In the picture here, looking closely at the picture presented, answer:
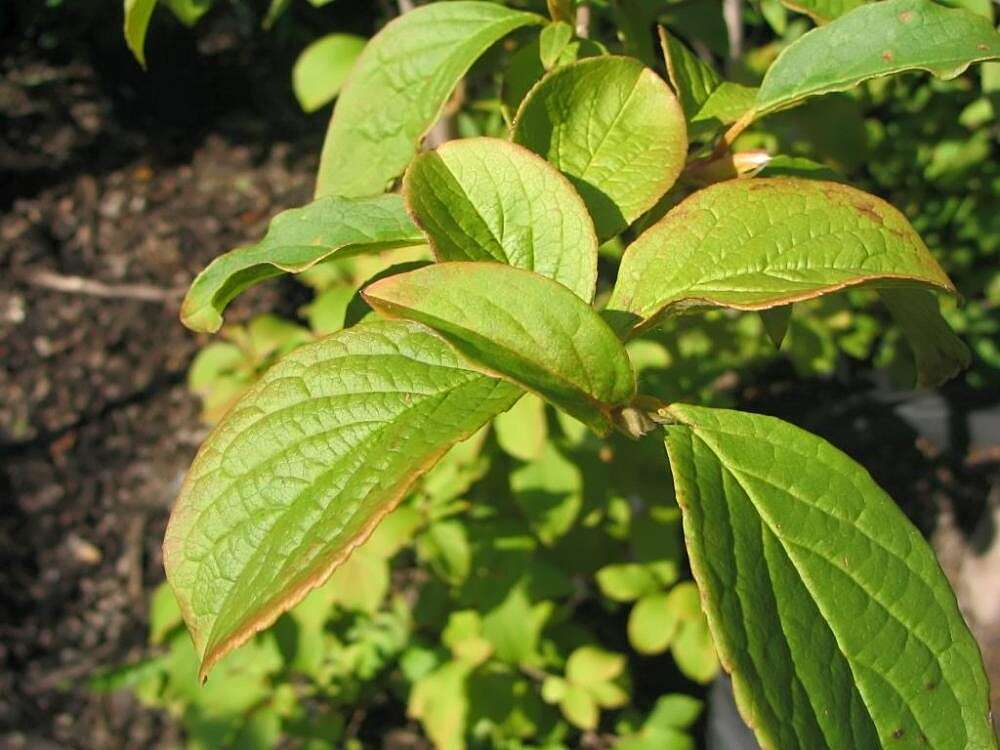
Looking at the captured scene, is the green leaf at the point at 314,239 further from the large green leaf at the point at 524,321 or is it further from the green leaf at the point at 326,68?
the green leaf at the point at 326,68

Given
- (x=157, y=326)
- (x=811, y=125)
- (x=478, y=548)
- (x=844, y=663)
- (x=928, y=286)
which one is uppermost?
(x=928, y=286)

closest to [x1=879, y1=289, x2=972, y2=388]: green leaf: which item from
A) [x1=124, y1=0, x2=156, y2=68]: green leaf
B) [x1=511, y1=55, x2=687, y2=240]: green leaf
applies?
[x1=511, y1=55, x2=687, y2=240]: green leaf

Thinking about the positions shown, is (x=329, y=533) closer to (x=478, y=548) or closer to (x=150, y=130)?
(x=478, y=548)

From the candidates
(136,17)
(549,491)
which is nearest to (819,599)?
(136,17)

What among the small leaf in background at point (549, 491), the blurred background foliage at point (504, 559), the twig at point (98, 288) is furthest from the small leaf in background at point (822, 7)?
the twig at point (98, 288)

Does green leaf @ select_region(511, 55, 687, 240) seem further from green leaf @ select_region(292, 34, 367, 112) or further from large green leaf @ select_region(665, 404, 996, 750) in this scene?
green leaf @ select_region(292, 34, 367, 112)

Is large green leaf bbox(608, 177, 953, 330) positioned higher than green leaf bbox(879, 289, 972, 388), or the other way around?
large green leaf bbox(608, 177, 953, 330)

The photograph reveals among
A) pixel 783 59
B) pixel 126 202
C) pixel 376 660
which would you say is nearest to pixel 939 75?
pixel 783 59
